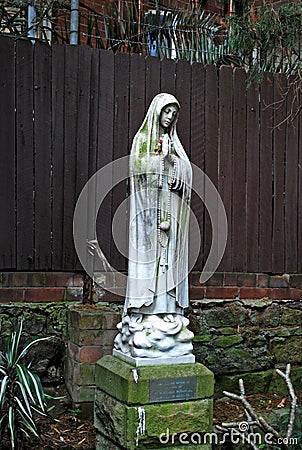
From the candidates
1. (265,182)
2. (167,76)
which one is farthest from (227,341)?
(167,76)

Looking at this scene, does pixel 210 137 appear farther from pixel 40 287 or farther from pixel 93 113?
pixel 40 287

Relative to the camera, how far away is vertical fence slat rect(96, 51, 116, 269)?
5969 mm

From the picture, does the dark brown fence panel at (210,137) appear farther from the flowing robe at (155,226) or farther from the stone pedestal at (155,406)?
the stone pedestal at (155,406)

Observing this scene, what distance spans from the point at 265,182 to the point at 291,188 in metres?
0.32

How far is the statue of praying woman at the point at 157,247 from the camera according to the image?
476 centimetres

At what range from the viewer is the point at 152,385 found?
459cm

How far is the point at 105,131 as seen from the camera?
19.6ft

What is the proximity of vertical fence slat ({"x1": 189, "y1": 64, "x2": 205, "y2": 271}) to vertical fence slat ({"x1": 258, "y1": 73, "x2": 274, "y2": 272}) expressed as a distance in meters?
0.66

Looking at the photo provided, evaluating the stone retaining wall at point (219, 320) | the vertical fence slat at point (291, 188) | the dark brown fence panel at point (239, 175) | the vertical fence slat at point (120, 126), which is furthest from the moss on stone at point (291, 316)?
the vertical fence slat at point (120, 126)

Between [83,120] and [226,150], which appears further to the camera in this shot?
[226,150]

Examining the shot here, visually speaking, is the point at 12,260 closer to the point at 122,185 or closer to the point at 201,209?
the point at 122,185

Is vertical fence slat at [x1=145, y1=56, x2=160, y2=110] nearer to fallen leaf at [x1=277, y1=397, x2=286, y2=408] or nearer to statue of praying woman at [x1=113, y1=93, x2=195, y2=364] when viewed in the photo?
statue of praying woman at [x1=113, y1=93, x2=195, y2=364]

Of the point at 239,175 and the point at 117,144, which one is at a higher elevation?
the point at 117,144

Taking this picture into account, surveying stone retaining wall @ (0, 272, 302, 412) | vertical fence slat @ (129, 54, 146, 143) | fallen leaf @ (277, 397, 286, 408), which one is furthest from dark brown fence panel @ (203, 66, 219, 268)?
fallen leaf @ (277, 397, 286, 408)
